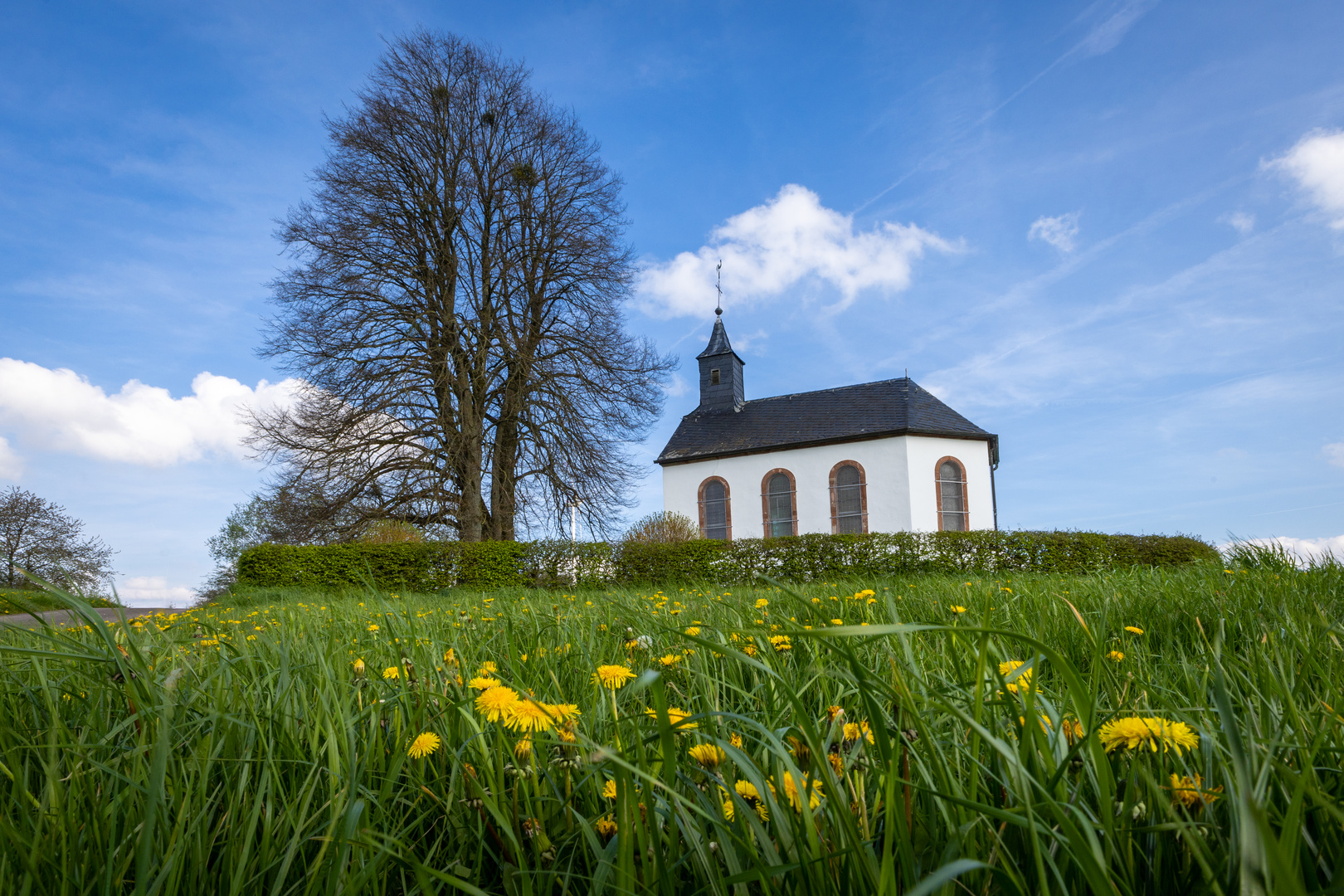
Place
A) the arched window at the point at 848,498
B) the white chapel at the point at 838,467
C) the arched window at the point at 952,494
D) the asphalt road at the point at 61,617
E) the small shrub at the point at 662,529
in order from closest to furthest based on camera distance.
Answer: the asphalt road at the point at 61,617
the small shrub at the point at 662,529
the white chapel at the point at 838,467
the arched window at the point at 952,494
the arched window at the point at 848,498

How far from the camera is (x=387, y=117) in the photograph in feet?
55.4

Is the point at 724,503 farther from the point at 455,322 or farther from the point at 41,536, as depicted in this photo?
the point at 41,536

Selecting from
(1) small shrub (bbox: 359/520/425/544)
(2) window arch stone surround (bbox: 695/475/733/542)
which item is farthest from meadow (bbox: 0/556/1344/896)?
(2) window arch stone surround (bbox: 695/475/733/542)

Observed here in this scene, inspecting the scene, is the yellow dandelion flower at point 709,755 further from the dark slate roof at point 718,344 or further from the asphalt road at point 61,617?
the dark slate roof at point 718,344

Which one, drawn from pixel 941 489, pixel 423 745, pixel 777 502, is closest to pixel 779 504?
pixel 777 502

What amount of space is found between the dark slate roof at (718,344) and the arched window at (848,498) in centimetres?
738

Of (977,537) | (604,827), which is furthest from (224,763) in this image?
(977,537)

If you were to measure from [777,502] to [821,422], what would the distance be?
3.23 m

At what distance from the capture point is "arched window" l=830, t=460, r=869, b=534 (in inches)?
906

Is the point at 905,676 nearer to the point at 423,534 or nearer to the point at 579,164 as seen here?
the point at 423,534

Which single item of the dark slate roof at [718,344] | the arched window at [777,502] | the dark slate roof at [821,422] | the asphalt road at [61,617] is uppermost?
the dark slate roof at [718,344]

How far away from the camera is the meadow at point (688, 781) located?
2.43 feet

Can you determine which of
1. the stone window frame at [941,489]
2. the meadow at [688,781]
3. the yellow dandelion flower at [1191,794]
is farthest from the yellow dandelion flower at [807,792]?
the stone window frame at [941,489]

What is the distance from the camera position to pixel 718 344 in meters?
28.6
